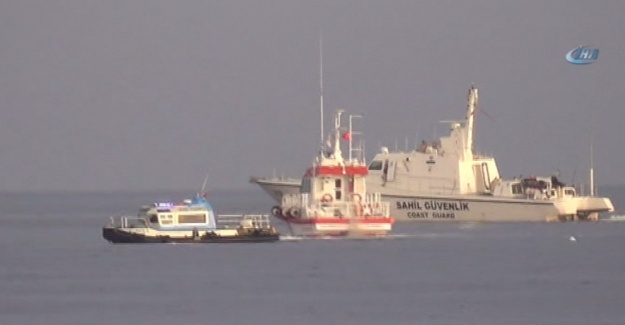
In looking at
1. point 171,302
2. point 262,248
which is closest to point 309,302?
point 171,302

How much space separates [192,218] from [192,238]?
910mm

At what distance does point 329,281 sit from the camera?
72.0m

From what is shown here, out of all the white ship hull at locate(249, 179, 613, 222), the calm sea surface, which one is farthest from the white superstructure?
the calm sea surface

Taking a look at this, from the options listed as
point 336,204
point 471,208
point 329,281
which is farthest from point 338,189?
point 471,208

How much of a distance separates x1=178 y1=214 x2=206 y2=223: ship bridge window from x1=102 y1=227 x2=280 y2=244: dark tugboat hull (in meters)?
0.70

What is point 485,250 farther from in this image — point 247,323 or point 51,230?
point 51,230

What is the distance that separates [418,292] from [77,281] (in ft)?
43.5

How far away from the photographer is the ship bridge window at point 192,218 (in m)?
85.3

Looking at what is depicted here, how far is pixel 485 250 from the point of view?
89.9 m

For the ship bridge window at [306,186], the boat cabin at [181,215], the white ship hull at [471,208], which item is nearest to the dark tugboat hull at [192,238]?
the boat cabin at [181,215]

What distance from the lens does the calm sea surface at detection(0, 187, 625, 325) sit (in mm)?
60500

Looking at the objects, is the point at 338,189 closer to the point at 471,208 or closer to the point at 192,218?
the point at 192,218

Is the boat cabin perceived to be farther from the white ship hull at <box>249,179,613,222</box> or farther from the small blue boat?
the white ship hull at <box>249,179,613,222</box>

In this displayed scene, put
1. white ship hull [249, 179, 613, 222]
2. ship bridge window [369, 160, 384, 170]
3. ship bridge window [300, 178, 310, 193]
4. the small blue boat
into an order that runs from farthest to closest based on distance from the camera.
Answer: ship bridge window [369, 160, 384, 170]
white ship hull [249, 179, 613, 222]
ship bridge window [300, 178, 310, 193]
the small blue boat
